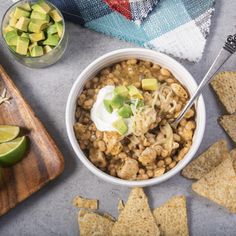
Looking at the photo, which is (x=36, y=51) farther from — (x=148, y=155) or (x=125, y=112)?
(x=148, y=155)

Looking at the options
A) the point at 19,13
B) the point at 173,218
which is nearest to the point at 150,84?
the point at 173,218

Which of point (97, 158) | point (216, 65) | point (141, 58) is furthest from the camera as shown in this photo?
point (141, 58)

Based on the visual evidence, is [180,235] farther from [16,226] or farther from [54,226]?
[16,226]

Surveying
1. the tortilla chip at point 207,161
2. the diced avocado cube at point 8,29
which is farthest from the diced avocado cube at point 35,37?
the tortilla chip at point 207,161

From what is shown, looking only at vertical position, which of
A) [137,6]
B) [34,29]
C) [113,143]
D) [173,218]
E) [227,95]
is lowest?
[173,218]

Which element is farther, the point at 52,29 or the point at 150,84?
the point at 52,29
